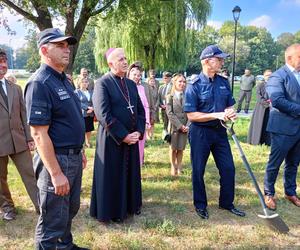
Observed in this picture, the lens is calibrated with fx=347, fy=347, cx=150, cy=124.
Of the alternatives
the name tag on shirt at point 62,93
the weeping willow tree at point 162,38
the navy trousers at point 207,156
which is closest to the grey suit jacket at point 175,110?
the navy trousers at point 207,156

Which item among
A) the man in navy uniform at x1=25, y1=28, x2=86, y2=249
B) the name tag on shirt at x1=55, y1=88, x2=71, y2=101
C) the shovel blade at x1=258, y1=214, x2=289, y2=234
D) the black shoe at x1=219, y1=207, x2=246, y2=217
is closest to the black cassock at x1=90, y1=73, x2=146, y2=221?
the man in navy uniform at x1=25, y1=28, x2=86, y2=249

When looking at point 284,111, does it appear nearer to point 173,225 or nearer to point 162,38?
point 173,225

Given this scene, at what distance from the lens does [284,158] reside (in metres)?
4.93

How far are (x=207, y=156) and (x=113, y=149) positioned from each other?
1261 mm

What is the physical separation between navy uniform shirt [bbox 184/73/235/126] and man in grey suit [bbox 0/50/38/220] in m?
2.11

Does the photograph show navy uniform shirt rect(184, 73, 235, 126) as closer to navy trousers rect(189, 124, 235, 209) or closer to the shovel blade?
navy trousers rect(189, 124, 235, 209)

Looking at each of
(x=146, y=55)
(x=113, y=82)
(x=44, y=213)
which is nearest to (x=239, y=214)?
(x=113, y=82)

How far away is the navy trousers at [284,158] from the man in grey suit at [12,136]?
3227 millimetres

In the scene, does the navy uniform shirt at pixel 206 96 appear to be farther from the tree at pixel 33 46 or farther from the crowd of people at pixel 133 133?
the tree at pixel 33 46

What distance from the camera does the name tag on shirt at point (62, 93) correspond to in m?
2.83

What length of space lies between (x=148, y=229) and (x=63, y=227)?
4.75 feet

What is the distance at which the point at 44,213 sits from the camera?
9.66ft

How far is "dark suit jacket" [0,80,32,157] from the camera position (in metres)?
4.27

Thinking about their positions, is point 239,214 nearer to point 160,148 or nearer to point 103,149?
point 103,149
